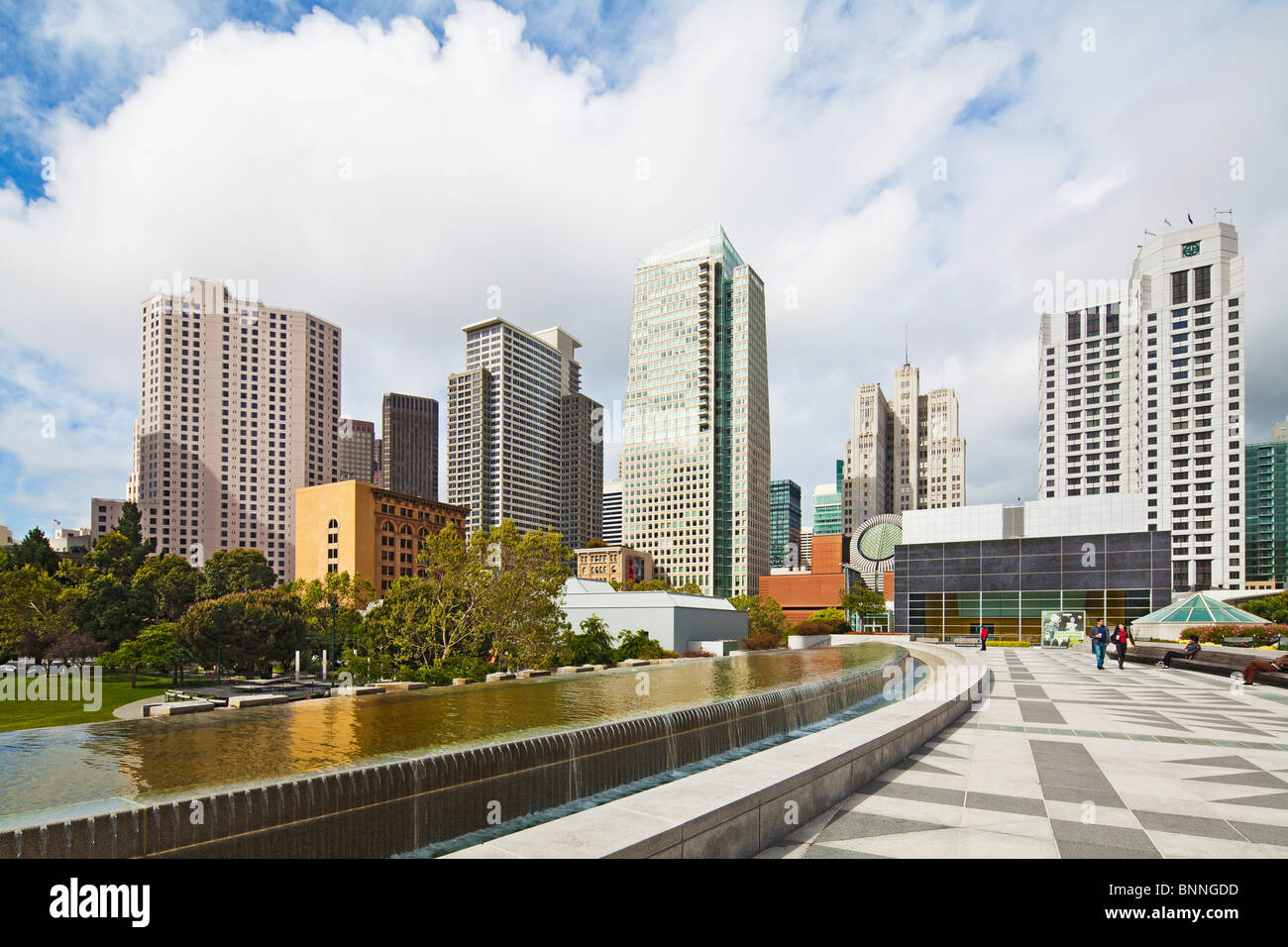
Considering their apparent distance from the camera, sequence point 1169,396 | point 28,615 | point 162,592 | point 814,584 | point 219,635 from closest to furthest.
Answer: point 219,635, point 28,615, point 162,592, point 1169,396, point 814,584

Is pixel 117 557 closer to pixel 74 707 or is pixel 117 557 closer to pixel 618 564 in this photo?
pixel 74 707

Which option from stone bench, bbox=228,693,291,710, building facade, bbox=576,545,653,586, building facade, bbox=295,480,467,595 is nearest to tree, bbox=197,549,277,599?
building facade, bbox=295,480,467,595

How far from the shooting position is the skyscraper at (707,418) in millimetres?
188750

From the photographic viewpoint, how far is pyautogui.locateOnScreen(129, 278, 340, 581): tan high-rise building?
182 meters

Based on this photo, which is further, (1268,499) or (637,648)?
(1268,499)

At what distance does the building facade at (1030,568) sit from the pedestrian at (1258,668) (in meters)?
46.6

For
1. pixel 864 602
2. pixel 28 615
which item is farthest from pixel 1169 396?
pixel 28 615

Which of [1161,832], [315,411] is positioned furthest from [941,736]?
[315,411]

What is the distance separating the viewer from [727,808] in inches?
235

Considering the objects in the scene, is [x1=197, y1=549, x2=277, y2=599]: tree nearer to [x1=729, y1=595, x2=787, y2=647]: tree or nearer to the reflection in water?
[x1=729, y1=595, x2=787, y2=647]: tree

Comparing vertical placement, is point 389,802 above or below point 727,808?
below

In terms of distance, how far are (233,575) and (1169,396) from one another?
490 feet

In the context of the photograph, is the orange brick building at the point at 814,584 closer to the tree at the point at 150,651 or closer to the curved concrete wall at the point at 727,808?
the tree at the point at 150,651
